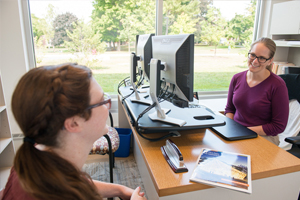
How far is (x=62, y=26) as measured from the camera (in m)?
2.60

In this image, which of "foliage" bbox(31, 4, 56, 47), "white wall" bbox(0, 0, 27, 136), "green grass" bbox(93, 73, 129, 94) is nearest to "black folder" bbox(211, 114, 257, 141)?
"green grass" bbox(93, 73, 129, 94)

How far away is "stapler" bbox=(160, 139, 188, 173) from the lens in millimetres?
929

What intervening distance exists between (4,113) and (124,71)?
1489mm

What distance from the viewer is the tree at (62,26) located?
8.44 feet

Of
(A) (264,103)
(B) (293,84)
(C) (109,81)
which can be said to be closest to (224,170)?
(A) (264,103)

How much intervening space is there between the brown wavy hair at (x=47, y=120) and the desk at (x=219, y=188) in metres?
0.35

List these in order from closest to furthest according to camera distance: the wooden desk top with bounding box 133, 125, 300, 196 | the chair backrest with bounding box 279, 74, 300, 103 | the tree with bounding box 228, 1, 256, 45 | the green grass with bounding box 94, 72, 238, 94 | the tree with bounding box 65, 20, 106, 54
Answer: the wooden desk top with bounding box 133, 125, 300, 196 < the chair backrest with bounding box 279, 74, 300, 103 < the tree with bounding box 65, 20, 106, 54 < the tree with bounding box 228, 1, 256, 45 < the green grass with bounding box 94, 72, 238, 94

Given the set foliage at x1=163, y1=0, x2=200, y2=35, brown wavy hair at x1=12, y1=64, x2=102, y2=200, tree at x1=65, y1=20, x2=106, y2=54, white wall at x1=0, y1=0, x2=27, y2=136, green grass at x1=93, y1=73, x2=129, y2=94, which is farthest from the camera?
green grass at x1=93, y1=73, x2=129, y2=94

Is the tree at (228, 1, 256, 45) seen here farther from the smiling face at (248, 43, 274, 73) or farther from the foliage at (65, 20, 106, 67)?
the foliage at (65, 20, 106, 67)

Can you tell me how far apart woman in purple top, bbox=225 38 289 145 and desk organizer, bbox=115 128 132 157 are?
1227mm

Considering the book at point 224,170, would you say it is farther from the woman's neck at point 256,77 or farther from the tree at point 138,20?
the tree at point 138,20

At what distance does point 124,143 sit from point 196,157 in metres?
1.48

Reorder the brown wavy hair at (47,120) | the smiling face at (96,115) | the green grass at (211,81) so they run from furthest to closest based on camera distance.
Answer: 1. the green grass at (211,81)
2. the smiling face at (96,115)
3. the brown wavy hair at (47,120)

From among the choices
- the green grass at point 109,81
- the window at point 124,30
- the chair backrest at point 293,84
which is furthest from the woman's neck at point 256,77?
the green grass at point 109,81
